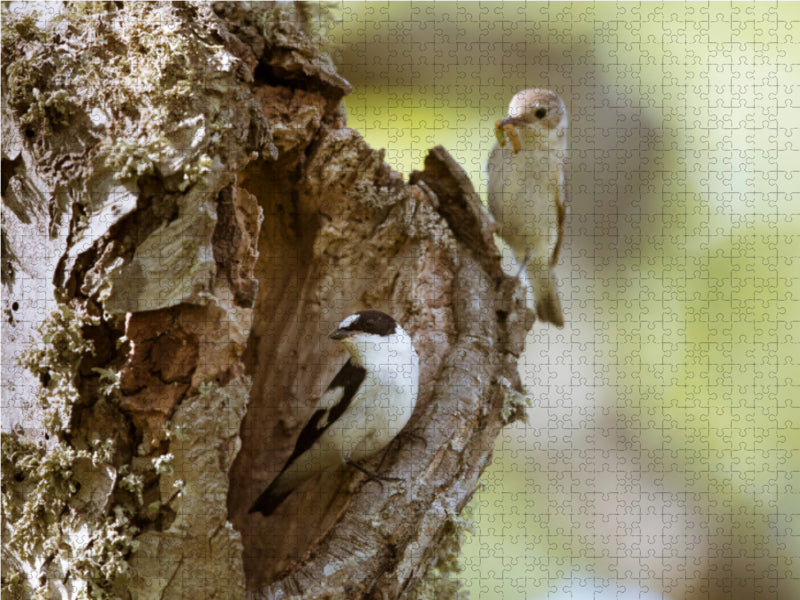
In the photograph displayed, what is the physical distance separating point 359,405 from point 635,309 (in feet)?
3.77

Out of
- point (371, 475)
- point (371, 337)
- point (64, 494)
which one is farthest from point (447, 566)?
point (64, 494)

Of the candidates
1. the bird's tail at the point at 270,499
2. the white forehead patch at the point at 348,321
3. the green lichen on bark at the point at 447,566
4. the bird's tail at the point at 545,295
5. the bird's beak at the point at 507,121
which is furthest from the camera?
the bird's tail at the point at 545,295

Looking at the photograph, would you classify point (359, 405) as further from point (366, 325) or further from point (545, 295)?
point (545, 295)

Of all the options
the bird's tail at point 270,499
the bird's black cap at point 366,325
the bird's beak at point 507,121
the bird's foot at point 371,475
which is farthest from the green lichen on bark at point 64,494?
the bird's beak at point 507,121

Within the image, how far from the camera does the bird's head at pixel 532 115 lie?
3182 mm

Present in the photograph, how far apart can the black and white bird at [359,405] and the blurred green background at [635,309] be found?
0.36 m

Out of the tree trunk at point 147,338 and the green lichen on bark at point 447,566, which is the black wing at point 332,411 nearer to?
the tree trunk at point 147,338

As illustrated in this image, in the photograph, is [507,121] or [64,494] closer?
[64,494]

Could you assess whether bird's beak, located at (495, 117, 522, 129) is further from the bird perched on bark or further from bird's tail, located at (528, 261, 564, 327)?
bird's tail, located at (528, 261, 564, 327)

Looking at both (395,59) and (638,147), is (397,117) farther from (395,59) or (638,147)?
(638,147)

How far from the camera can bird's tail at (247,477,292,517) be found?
213 centimetres

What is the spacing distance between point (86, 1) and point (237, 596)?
4.81 ft

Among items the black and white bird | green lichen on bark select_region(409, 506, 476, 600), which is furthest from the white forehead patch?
green lichen on bark select_region(409, 506, 476, 600)

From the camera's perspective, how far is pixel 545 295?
333 cm
